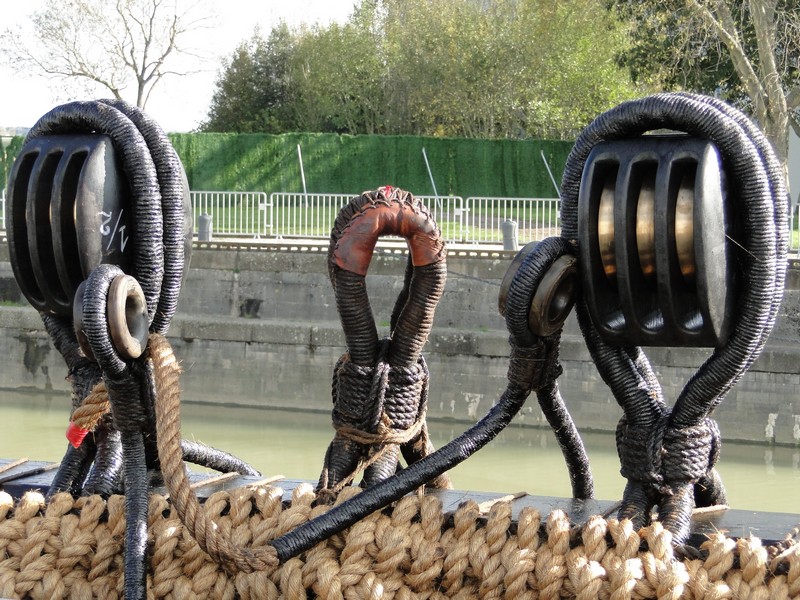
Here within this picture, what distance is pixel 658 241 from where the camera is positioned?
2.01 meters

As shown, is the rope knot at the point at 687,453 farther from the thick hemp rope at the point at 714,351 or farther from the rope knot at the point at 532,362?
the rope knot at the point at 532,362

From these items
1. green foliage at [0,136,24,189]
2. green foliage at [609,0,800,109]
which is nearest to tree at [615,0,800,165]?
green foliage at [609,0,800,109]

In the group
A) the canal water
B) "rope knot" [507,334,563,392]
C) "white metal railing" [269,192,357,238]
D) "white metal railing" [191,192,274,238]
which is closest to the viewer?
"rope knot" [507,334,563,392]

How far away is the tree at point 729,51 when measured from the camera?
16422 millimetres

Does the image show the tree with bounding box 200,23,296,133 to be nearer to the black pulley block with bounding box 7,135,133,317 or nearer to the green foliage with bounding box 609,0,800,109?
the green foliage with bounding box 609,0,800,109

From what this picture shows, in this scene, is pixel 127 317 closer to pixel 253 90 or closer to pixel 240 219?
pixel 240 219

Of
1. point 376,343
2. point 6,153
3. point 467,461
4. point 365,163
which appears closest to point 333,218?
point 467,461

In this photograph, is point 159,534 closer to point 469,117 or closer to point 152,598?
point 152,598

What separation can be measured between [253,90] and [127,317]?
3089cm

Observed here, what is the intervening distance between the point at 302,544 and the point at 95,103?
108 cm

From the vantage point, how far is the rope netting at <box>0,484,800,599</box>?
187cm

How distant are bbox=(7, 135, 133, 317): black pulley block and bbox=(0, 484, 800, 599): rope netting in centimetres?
47

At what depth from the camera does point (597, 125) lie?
2.17 m

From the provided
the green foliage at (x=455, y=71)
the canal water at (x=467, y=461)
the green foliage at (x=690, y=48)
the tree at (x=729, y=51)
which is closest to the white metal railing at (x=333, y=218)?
the tree at (x=729, y=51)
